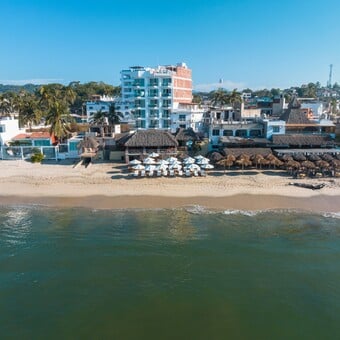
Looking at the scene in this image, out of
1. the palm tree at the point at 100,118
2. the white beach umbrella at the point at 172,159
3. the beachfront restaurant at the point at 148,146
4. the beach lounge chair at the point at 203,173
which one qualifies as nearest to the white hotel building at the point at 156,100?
the palm tree at the point at 100,118

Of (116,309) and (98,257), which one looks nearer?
(116,309)

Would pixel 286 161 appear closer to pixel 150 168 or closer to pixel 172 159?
pixel 172 159

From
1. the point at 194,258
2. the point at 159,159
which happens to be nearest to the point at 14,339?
the point at 194,258

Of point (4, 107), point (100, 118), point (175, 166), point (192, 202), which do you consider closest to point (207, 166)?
point (175, 166)

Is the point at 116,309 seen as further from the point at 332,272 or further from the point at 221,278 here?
the point at 332,272

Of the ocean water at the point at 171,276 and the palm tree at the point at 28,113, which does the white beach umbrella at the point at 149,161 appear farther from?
the palm tree at the point at 28,113

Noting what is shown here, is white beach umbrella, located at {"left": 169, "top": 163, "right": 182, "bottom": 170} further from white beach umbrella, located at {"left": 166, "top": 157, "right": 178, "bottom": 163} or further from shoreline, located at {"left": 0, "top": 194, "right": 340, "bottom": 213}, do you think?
shoreline, located at {"left": 0, "top": 194, "right": 340, "bottom": 213}
